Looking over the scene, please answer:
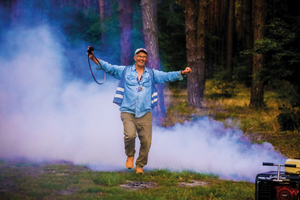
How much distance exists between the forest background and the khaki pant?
381 centimetres

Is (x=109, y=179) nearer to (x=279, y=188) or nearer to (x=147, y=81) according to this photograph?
(x=147, y=81)

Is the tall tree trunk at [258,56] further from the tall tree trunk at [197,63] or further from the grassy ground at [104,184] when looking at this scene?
the grassy ground at [104,184]

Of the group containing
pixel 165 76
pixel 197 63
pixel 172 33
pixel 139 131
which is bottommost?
pixel 139 131

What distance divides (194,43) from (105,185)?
38.8ft

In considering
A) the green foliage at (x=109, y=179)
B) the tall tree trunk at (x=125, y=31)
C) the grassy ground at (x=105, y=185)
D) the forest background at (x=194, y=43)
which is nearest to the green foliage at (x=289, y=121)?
the forest background at (x=194, y=43)

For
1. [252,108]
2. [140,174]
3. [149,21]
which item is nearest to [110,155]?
[140,174]

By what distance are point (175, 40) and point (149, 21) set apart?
844 cm

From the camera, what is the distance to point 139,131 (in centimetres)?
798

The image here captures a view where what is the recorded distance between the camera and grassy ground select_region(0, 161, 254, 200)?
6.18m

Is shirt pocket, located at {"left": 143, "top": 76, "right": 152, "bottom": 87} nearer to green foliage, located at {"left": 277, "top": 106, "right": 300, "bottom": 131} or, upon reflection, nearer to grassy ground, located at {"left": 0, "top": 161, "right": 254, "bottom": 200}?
grassy ground, located at {"left": 0, "top": 161, "right": 254, "bottom": 200}

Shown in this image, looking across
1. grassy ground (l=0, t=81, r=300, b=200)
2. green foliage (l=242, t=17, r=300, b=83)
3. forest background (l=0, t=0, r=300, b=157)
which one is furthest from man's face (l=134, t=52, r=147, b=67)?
green foliage (l=242, t=17, r=300, b=83)

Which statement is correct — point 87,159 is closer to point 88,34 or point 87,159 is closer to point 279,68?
point 279,68

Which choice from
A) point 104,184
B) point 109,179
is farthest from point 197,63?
point 104,184

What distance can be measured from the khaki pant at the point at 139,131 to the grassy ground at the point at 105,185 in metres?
0.30
